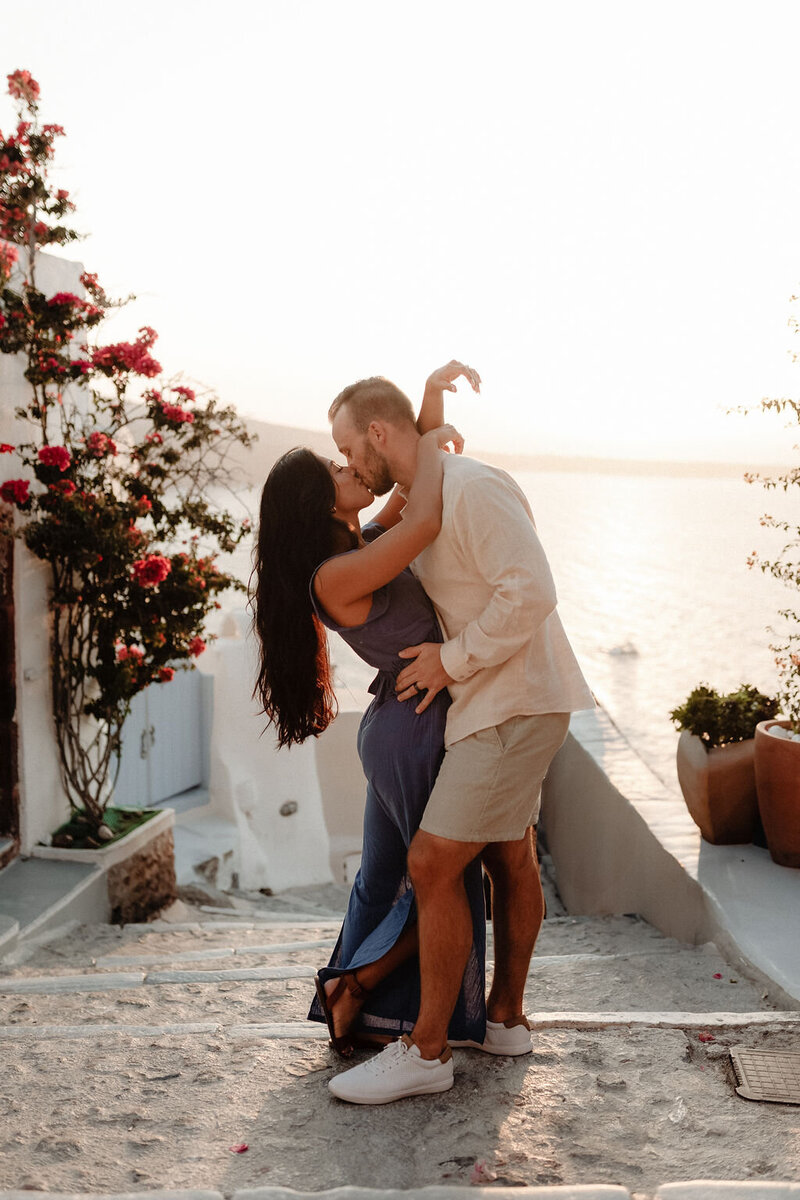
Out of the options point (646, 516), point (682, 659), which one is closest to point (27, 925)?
point (682, 659)

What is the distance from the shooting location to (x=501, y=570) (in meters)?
2.28

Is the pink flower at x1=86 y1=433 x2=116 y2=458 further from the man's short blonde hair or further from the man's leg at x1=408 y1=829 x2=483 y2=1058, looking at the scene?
the man's leg at x1=408 y1=829 x2=483 y2=1058

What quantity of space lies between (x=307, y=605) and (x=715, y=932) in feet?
7.60

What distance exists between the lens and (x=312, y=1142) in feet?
7.32

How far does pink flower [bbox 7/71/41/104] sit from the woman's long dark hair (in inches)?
192

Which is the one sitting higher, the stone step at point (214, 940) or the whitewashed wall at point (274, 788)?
the stone step at point (214, 940)

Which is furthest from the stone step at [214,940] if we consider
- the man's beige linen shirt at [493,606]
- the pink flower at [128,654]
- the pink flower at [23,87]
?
the pink flower at [23,87]

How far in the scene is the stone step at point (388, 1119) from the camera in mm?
2076

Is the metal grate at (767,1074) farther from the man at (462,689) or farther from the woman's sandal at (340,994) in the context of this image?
the woman's sandal at (340,994)

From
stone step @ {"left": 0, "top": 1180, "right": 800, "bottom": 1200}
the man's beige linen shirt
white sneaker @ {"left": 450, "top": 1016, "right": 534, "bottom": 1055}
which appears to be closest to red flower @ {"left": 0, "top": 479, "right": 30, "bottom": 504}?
the man's beige linen shirt

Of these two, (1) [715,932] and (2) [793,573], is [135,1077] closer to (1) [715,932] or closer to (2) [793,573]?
(1) [715,932]

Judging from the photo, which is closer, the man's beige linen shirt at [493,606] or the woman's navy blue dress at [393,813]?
the man's beige linen shirt at [493,606]

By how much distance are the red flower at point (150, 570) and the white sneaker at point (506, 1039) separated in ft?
13.3

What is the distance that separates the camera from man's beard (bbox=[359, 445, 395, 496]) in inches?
96.8
